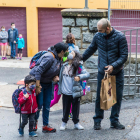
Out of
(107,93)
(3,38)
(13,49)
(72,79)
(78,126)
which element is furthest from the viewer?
(13,49)

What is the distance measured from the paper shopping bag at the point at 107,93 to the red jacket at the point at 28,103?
1104mm

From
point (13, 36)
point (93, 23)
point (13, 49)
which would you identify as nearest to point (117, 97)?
point (93, 23)

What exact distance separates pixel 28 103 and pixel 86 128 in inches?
48.7

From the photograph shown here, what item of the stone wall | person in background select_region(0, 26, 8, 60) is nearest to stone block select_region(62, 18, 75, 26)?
the stone wall

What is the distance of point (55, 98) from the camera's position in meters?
6.12

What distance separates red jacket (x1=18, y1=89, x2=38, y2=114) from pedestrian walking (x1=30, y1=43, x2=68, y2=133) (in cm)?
14

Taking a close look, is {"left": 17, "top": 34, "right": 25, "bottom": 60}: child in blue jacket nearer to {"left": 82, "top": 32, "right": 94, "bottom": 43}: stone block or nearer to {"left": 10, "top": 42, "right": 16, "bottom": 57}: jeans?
{"left": 10, "top": 42, "right": 16, "bottom": 57}: jeans

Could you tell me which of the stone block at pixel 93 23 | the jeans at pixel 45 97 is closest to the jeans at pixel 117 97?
the jeans at pixel 45 97

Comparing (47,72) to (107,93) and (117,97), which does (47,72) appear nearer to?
(107,93)

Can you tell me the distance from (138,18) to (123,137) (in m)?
5.29

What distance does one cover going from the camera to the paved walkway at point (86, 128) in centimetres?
512

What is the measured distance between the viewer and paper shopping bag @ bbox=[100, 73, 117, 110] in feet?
16.0

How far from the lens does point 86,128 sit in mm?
5551

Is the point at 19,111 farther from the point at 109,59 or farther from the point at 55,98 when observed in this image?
the point at 109,59
